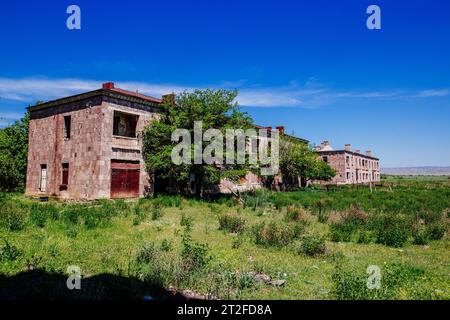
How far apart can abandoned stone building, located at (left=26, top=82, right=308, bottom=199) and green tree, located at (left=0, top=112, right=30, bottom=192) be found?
9.52ft

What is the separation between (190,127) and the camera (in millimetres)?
21156

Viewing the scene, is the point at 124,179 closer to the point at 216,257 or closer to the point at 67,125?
the point at 67,125

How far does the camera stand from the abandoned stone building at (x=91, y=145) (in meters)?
19.4

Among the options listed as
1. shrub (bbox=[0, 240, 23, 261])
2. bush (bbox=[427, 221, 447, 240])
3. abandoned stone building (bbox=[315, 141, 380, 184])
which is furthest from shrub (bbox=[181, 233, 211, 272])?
abandoned stone building (bbox=[315, 141, 380, 184])

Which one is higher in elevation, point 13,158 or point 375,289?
point 13,158

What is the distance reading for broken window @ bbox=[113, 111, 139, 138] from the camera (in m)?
21.6

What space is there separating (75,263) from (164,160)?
13.9 m

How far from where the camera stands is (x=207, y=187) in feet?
87.2

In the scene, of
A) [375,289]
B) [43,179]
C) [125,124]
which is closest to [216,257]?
[375,289]

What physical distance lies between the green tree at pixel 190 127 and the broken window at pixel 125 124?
1163 millimetres

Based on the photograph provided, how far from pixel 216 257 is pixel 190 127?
14257 mm

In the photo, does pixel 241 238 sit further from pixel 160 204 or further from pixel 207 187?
pixel 207 187

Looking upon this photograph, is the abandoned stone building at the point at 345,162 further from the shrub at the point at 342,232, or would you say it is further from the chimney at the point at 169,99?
the shrub at the point at 342,232

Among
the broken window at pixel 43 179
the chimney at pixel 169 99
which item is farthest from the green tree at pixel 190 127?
the broken window at pixel 43 179
